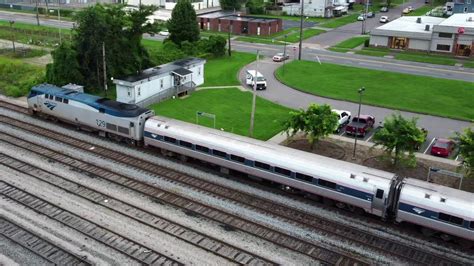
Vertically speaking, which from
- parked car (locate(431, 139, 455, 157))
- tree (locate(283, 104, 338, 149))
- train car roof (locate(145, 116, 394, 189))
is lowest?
parked car (locate(431, 139, 455, 157))

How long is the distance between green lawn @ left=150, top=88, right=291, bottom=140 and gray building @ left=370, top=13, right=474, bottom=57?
44543 mm

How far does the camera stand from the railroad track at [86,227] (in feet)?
86.9

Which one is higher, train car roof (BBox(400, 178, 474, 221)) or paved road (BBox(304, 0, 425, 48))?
paved road (BBox(304, 0, 425, 48))

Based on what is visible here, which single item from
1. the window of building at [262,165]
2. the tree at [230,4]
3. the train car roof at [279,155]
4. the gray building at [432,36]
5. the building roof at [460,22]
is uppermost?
the tree at [230,4]

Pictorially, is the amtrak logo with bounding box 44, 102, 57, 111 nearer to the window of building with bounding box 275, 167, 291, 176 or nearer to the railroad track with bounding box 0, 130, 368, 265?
the railroad track with bounding box 0, 130, 368, 265

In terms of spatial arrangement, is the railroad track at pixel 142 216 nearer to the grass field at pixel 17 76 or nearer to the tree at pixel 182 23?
the grass field at pixel 17 76

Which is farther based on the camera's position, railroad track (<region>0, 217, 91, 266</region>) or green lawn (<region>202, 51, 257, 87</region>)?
green lawn (<region>202, 51, 257, 87</region>)

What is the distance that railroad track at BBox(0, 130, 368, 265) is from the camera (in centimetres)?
2730

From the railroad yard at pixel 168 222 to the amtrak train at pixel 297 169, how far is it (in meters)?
1.38

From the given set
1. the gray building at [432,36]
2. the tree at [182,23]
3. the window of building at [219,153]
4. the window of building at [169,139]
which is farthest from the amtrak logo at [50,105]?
the gray building at [432,36]

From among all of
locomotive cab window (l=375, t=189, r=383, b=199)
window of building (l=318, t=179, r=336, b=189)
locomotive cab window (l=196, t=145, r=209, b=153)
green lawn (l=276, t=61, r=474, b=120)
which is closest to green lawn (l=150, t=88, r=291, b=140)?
locomotive cab window (l=196, t=145, r=209, b=153)

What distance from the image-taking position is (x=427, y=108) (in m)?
55.2

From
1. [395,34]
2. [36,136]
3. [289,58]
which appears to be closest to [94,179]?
[36,136]

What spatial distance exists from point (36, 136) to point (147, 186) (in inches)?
627
